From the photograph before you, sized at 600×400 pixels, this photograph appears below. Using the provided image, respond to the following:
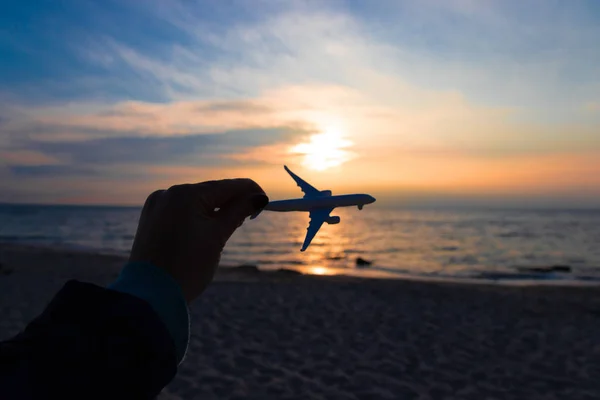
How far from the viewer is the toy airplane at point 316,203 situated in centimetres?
279

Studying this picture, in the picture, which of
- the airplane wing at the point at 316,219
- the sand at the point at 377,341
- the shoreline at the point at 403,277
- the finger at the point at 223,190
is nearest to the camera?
the finger at the point at 223,190

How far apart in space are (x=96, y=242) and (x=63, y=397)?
147 ft

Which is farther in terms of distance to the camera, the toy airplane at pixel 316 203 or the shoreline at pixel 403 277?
the shoreline at pixel 403 277

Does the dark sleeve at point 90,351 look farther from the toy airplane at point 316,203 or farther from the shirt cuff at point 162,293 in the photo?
the toy airplane at point 316,203

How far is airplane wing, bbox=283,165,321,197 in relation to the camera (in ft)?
10.6

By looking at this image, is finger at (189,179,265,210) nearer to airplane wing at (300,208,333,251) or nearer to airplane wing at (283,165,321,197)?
airplane wing at (300,208,333,251)

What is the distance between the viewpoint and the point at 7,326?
1088cm

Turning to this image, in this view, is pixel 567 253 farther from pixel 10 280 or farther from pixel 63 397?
pixel 63 397

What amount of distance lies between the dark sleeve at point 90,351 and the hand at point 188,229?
22 centimetres

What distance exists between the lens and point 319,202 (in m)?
3.05

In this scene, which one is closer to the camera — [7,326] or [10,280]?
[7,326]

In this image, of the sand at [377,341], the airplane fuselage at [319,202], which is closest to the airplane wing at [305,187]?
the airplane fuselage at [319,202]

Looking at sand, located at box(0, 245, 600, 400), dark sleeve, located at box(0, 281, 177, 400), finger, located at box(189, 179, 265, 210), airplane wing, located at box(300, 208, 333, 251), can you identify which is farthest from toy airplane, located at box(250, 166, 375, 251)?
sand, located at box(0, 245, 600, 400)

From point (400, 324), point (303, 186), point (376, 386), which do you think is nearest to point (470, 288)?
point (400, 324)
